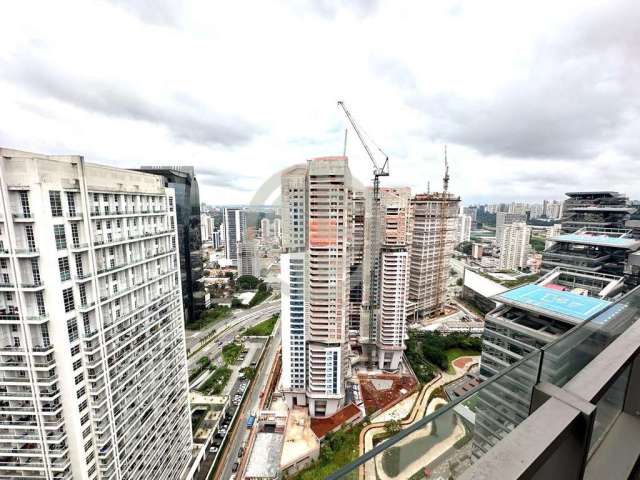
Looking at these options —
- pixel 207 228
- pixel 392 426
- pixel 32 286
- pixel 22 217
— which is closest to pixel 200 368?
pixel 392 426

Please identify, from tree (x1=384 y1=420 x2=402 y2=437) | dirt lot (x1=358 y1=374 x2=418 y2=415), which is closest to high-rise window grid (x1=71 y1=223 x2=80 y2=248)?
tree (x1=384 y1=420 x2=402 y2=437)

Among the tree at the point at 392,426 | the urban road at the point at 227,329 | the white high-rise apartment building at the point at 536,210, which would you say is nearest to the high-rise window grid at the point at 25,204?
the tree at the point at 392,426

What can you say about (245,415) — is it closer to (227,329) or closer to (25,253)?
(227,329)

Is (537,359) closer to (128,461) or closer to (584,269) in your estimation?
(128,461)

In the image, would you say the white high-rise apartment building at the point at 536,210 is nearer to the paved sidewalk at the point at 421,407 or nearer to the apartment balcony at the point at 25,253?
the paved sidewalk at the point at 421,407

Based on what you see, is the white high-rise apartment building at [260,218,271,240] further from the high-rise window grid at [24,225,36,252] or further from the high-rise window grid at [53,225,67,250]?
the high-rise window grid at [24,225,36,252]

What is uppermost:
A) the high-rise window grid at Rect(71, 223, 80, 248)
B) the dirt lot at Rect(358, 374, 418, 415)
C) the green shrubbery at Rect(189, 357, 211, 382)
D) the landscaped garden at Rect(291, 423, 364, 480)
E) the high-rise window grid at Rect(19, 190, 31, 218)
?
the high-rise window grid at Rect(19, 190, 31, 218)
